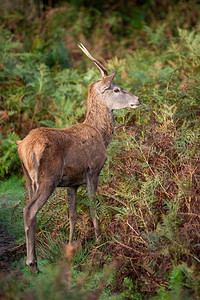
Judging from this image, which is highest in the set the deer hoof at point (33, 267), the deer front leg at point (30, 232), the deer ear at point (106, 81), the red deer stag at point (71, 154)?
the deer ear at point (106, 81)

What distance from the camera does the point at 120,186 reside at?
555cm

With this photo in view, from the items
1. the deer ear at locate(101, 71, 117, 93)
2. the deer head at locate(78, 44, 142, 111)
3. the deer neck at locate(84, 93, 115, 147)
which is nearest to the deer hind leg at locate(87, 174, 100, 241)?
the deer neck at locate(84, 93, 115, 147)

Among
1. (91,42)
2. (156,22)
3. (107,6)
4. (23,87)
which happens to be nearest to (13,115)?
(23,87)

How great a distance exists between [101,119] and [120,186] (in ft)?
4.90

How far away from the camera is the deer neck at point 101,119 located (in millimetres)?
6742

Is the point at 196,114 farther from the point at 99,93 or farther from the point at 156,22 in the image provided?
the point at 156,22

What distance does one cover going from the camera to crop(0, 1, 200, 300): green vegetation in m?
4.68

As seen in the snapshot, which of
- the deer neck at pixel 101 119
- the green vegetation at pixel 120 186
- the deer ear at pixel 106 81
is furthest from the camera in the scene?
the deer ear at pixel 106 81

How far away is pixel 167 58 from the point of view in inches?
450

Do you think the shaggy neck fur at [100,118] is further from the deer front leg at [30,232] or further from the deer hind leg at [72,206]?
the deer front leg at [30,232]

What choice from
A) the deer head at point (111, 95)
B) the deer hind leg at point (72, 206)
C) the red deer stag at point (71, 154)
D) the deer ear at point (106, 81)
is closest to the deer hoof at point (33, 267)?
the red deer stag at point (71, 154)

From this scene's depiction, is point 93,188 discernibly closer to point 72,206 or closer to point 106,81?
point 72,206

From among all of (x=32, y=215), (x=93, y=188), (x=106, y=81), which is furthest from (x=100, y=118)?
(x=32, y=215)

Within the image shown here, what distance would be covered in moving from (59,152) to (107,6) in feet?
41.3
